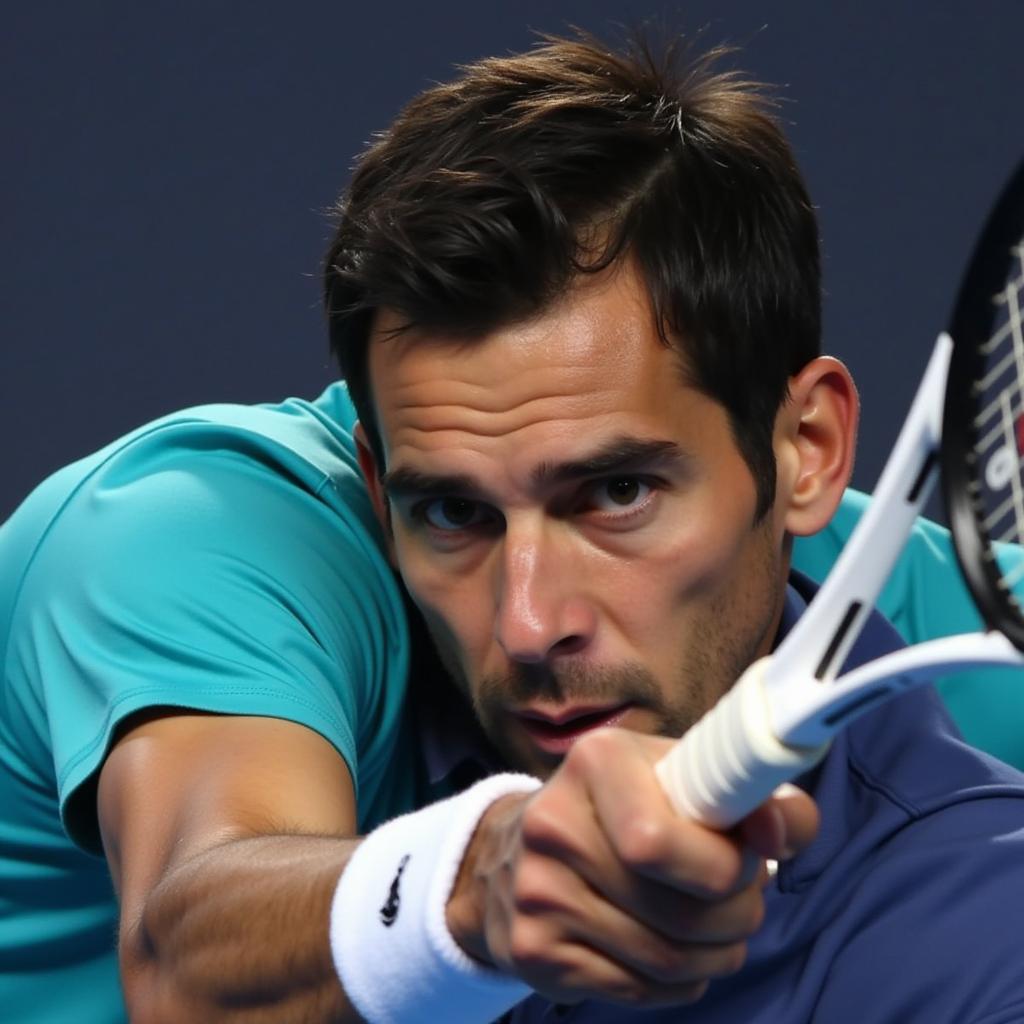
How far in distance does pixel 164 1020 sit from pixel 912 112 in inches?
86.2

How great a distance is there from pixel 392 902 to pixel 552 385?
0.55m

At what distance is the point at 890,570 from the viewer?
1.15 metres

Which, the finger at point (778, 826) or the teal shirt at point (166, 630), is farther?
the teal shirt at point (166, 630)

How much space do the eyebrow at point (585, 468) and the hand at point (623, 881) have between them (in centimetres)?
52

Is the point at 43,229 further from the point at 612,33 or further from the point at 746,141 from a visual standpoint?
the point at 746,141

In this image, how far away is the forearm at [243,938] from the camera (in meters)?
1.25

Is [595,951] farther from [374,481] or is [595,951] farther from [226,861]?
[374,481]

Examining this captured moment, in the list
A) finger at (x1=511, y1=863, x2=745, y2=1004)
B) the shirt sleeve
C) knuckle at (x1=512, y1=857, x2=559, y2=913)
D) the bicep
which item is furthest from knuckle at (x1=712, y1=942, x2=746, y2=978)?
the shirt sleeve

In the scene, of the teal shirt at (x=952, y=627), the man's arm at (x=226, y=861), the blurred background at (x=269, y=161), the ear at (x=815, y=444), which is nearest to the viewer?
Result: the man's arm at (x=226, y=861)

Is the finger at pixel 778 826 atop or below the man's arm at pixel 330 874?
atop

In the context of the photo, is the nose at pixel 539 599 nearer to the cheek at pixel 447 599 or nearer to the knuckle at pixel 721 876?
the cheek at pixel 447 599

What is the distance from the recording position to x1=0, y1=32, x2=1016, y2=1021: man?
4.25ft

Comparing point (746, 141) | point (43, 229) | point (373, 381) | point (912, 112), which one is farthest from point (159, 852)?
point (912, 112)

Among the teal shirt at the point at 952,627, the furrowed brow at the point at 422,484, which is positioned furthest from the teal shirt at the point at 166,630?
the teal shirt at the point at 952,627
